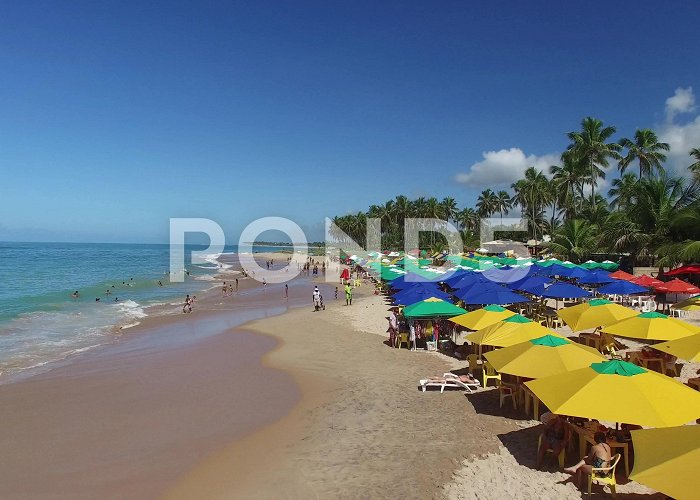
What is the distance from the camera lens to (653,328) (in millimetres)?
9523

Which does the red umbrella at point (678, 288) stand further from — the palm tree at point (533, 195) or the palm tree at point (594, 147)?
the palm tree at point (533, 195)

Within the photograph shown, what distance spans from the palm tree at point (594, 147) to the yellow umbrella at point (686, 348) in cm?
3900

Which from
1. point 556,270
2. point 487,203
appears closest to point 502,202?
point 487,203

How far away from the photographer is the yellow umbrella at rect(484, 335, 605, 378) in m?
7.41

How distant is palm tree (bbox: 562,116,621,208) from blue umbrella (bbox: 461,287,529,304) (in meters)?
32.6

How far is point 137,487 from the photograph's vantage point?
6723 mm

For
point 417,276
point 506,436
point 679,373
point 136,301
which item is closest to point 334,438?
point 506,436

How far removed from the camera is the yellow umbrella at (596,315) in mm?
11159

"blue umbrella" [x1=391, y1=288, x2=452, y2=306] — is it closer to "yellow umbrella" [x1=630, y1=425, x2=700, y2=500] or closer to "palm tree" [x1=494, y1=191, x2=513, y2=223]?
"yellow umbrella" [x1=630, y1=425, x2=700, y2=500]

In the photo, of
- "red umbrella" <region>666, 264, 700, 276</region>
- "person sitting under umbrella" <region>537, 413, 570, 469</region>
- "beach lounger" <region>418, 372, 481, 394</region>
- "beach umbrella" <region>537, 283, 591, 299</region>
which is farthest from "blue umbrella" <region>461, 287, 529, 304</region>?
"red umbrella" <region>666, 264, 700, 276</region>

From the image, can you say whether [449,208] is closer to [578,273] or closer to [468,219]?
[468,219]

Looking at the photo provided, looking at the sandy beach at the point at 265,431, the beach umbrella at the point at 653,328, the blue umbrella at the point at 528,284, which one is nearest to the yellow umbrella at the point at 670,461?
the sandy beach at the point at 265,431

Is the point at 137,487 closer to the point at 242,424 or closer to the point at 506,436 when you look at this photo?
the point at 242,424

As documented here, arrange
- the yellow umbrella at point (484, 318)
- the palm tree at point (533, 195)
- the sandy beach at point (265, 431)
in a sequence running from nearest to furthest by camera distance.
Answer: the sandy beach at point (265, 431) → the yellow umbrella at point (484, 318) → the palm tree at point (533, 195)
